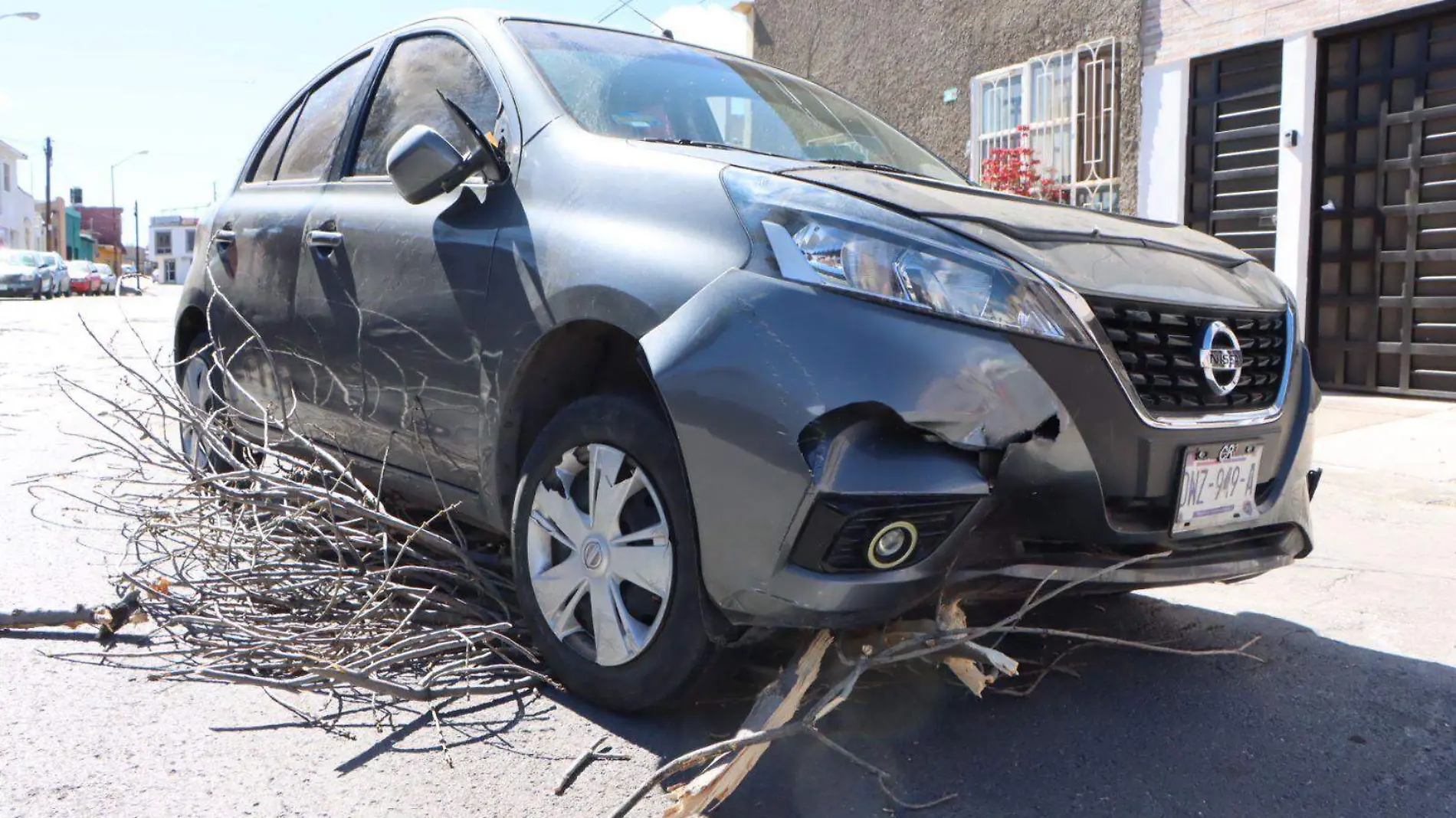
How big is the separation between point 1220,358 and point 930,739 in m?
1.06

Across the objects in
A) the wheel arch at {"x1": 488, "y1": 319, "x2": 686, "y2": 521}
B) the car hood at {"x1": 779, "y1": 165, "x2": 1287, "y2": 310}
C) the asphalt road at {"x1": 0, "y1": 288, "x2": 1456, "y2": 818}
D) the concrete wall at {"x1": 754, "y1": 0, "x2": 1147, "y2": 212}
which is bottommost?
the asphalt road at {"x1": 0, "y1": 288, "x2": 1456, "y2": 818}

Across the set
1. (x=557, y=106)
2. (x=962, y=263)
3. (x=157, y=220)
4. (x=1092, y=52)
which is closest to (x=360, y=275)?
(x=557, y=106)

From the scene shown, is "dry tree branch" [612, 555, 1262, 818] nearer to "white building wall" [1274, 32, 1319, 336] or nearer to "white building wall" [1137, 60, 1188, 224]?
"white building wall" [1274, 32, 1319, 336]

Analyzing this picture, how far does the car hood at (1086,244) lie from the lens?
246 centimetres

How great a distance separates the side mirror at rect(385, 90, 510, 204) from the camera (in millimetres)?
3002

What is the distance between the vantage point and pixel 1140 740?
2.66 meters

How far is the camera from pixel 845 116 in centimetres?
395

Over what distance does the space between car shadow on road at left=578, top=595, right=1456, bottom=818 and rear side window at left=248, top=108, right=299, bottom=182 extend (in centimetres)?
290

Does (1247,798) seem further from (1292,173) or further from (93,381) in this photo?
(93,381)

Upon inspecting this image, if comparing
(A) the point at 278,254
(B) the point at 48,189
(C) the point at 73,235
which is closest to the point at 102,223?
(C) the point at 73,235

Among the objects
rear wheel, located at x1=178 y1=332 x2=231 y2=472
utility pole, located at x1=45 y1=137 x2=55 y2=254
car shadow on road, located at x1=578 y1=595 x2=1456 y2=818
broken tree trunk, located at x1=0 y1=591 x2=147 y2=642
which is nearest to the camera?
Answer: car shadow on road, located at x1=578 y1=595 x2=1456 y2=818

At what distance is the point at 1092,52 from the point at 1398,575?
8367 millimetres

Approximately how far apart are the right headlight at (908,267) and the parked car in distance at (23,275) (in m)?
38.8

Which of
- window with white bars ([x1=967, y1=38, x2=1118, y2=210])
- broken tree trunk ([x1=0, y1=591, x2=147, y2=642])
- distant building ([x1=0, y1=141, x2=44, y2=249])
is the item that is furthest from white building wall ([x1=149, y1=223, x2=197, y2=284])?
broken tree trunk ([x1=0, y1=591, x2=147, y2=642])
